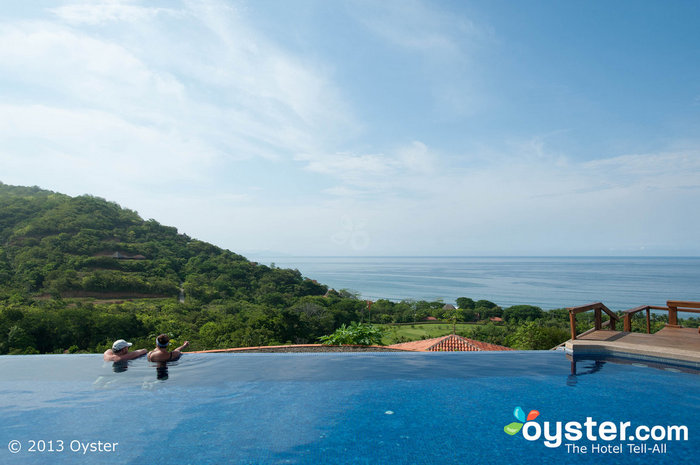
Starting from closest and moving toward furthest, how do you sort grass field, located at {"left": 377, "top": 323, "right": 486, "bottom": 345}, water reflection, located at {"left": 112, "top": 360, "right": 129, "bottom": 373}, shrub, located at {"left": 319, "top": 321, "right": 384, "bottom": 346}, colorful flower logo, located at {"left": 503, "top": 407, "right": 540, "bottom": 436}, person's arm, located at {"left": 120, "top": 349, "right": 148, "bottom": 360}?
1. colorful flower logo, located at {"left": 503, "top": 407, "right": 540, "bottom": 436}
2. water reflection, located at {"left": 112, "top": 360, "right": 129, "bottom": 373}
3. person's arm, located at {"left": 120, "top": 349, "right": 148, "bottom": 360}
4. shrub, located at {"left": 319, "top": 321, "right": 384, "bottom": 346}
5. grass field, located at {"left": 377, "top": 323, "right": 486, "bottom": 345}

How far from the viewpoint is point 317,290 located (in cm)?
4034

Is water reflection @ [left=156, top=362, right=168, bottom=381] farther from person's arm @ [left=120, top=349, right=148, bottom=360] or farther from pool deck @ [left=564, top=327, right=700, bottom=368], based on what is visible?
pool deck @ [left=564, top=327, right=700, bottom=368]

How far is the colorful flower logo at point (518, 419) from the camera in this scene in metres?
4.25

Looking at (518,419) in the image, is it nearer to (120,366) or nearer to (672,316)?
(672,316)

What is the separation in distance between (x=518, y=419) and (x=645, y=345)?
3544 mm

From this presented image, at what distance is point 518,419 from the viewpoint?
14.8 ft

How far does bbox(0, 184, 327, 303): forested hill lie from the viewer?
2690 centimetres

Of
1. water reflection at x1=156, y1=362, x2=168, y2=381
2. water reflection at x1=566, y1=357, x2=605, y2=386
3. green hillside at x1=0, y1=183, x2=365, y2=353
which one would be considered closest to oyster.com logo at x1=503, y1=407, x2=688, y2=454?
water reflection at x1=566, y1=357, x2=605, y2=386

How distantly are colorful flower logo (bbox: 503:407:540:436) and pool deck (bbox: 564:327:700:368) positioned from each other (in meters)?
2.71

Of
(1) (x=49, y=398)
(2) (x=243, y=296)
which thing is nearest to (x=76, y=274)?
(2) (x=243, y=296)

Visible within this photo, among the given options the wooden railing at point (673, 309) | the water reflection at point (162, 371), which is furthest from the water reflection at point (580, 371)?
the water reflection at point (162, 371)

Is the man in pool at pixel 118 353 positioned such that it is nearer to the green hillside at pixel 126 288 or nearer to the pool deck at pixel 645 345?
the green hillside at pixel 126 288

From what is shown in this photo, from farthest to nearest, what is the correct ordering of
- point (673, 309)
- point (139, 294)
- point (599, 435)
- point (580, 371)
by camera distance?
point (139, 294), point (673, 309), point (580, 371), point (599, 435)

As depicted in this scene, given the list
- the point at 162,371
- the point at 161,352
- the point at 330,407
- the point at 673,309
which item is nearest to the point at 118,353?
the point at 161,352
